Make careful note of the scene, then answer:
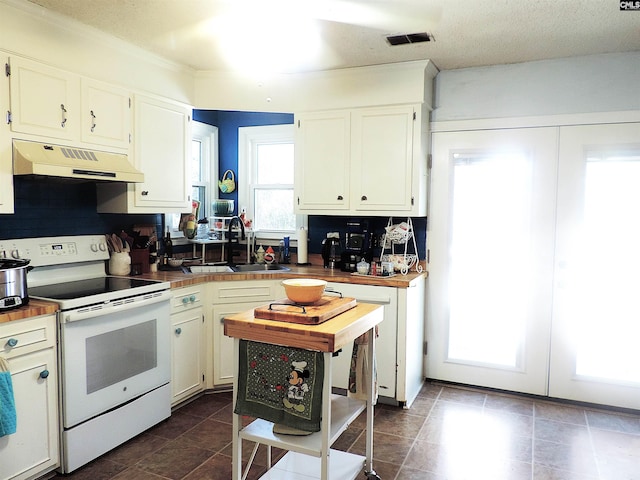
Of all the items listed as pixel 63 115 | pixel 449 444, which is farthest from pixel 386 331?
pixel 63 115

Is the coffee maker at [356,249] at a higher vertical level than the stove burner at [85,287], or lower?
higher

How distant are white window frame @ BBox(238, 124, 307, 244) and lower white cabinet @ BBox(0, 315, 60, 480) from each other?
2283 mm

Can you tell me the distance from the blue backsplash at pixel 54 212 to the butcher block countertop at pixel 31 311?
62 cm

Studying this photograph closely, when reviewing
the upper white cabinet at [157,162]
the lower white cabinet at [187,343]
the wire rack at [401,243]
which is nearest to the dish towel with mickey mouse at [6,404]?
the lower white cabinet at [187,343]

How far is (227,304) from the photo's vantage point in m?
3.52

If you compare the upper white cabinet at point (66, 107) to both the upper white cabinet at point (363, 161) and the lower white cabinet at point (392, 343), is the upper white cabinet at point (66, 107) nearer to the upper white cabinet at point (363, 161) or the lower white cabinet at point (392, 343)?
the upper white cabinet at point (363, 161)

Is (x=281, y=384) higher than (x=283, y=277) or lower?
lower

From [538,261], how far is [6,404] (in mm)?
3384

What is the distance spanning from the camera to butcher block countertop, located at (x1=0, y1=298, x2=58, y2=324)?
2.19 meters

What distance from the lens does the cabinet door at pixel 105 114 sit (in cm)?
290

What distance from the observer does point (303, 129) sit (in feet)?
12.5

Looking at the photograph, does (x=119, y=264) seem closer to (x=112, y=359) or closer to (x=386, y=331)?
(x=112, y=359)

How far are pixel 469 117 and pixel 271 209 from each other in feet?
6.34

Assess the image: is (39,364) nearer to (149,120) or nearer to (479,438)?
(149,120)
